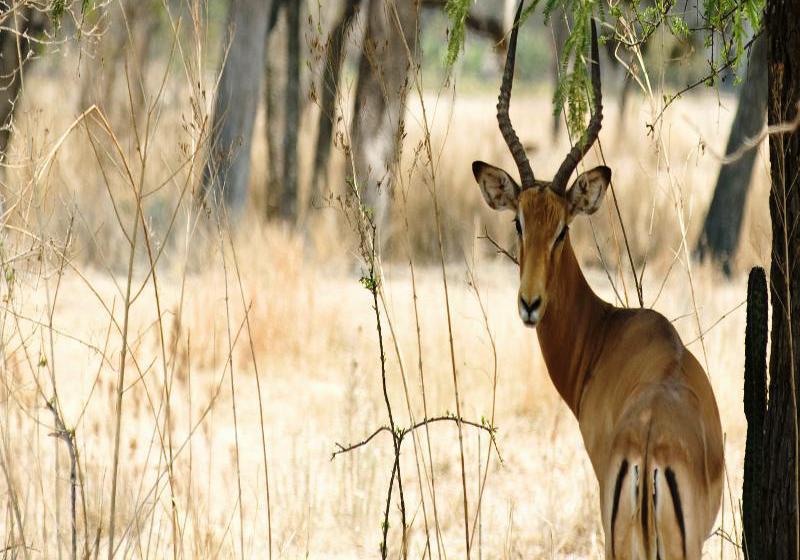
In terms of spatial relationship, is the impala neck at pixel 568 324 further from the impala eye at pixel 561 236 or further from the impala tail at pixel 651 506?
the impala tail at pixel 651 506

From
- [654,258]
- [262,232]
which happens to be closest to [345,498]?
[262,232]

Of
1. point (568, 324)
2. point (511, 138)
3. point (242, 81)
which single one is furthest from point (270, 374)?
point (511, 138)

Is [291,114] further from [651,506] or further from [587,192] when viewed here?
[651,506]

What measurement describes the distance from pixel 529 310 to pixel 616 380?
0.36 meters

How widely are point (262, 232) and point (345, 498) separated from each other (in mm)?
4714

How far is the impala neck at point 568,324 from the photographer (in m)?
4.48

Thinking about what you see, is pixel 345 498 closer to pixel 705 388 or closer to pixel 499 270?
pixel 705 388

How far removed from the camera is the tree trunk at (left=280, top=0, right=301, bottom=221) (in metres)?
12.1

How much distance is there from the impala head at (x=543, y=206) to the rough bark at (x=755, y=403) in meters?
0.73

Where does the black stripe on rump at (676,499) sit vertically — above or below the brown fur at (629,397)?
below

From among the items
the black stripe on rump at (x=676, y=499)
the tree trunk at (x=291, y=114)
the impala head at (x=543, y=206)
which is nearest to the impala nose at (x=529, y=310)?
the impala head at (x=543, y=206)

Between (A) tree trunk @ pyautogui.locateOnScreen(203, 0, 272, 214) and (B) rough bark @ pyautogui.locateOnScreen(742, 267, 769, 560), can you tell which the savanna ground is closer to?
(B) rough bark @ pyautogui.locateOnScreen(742, 267, 769, 560)

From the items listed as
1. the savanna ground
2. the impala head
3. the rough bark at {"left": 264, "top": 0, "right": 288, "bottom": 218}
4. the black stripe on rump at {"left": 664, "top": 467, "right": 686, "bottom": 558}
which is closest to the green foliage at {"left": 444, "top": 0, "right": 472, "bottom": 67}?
the savanna ground

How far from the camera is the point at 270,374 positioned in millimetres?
8141
